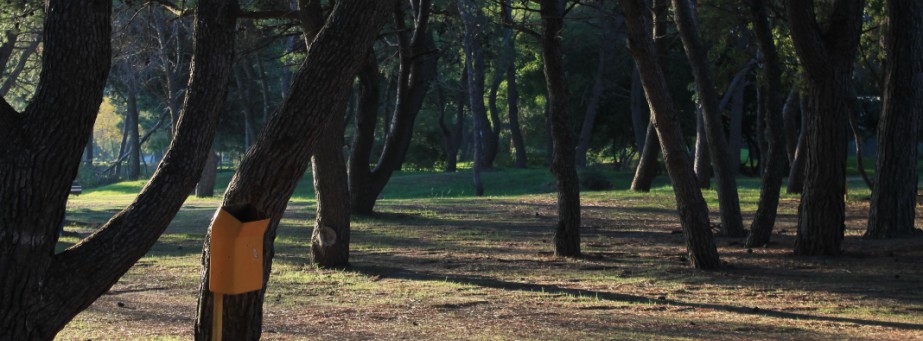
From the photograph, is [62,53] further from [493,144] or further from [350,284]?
[493,144]

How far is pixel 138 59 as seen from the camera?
34.0 meters

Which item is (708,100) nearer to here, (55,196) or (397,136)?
(397,136)

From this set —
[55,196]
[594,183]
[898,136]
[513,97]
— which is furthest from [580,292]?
[513,97]

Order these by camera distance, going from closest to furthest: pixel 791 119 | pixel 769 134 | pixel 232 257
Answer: pixel 232 257 < pixel 769 134 < pixel 791 119

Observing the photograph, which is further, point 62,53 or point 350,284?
point 350,284

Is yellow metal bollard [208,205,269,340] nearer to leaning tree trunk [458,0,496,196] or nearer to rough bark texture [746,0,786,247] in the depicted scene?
rough bark texture [746,0,786,247]

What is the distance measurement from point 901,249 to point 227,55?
35.3 feet

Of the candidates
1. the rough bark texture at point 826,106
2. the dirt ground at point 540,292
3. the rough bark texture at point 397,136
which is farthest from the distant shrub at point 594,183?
the rough bark texture at point 826,106

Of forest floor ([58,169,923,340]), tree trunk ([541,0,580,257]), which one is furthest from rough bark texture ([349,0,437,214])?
tree trunk ([541,0,580,257])

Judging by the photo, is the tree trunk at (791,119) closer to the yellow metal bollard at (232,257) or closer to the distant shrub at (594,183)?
the distant shrub at (594,183)

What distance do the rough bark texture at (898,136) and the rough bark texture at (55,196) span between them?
1277 cm

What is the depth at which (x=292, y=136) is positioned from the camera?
6.50m

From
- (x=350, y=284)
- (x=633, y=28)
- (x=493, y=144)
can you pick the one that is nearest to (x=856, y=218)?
(x=633, y=28)

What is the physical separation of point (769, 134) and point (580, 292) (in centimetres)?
587
